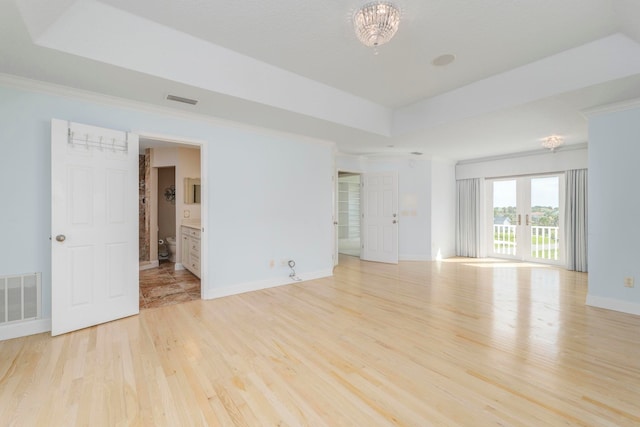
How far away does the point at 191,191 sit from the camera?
A: 598 cm

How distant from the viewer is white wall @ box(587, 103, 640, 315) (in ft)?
10.7

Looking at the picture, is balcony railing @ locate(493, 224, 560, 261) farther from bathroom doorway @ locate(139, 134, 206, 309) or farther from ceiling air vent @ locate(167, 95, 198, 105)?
ceiling air vent @ locate(167, 95, 198, 105)

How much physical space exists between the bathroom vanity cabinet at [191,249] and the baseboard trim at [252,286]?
120cm

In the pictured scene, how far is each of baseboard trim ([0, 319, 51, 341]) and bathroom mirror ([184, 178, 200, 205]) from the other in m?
3.43

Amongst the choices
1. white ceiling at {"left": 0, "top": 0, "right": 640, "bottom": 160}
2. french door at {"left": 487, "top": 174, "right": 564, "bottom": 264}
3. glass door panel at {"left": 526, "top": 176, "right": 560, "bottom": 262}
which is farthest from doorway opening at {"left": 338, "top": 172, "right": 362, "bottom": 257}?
glass door panel at {"left": 526, "top": 176, "right": 560, "bottom": 262}

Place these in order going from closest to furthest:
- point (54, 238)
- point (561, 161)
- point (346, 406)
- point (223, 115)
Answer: point (346, 406)
point (54, 238)
point (223, 115)
point (561, 161)

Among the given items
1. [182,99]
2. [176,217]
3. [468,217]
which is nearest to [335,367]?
[182,99]

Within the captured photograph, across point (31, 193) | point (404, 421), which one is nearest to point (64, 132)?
point (31, 193)

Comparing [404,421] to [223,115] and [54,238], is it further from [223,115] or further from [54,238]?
[223,115]

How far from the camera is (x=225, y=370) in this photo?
2094 mm

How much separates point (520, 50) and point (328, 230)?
11.8 ft

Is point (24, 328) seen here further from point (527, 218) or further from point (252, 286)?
point (527, 218)

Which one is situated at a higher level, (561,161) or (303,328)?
(561,161)

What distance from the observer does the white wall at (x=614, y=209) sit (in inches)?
129
